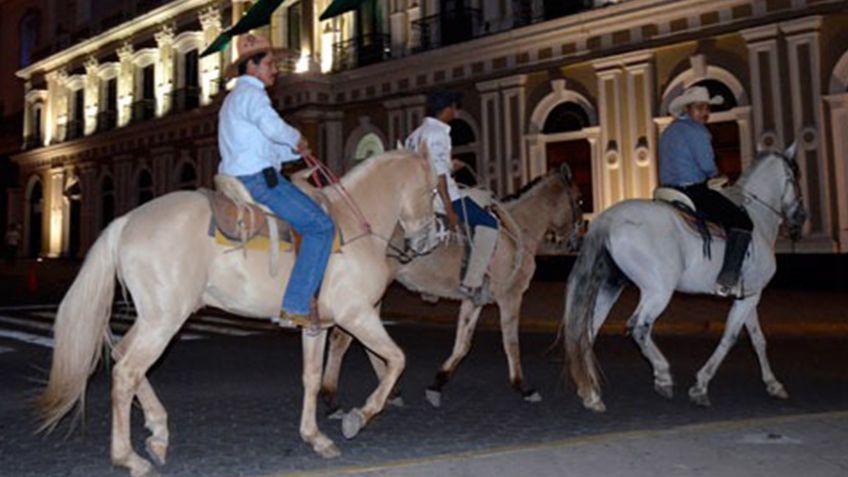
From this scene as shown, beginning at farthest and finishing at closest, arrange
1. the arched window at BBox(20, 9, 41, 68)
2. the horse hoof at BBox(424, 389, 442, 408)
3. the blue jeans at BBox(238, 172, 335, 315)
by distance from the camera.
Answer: the arched window at BBox(20, 9, 41, 68) → the horse hoof at BBox(424, 389, 442, 408) → the blue jeans at BBox(238, 172, 335, 315)

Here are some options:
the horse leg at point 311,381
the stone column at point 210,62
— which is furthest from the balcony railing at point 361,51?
the horse leg at point 311,381

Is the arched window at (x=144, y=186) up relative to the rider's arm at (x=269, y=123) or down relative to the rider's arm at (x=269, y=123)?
up

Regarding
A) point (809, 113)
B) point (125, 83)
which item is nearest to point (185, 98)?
point (125, 83)

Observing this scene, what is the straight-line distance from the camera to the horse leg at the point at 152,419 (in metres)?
4.40

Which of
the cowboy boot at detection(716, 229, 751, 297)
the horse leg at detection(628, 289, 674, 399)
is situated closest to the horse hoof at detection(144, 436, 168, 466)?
the horse leg at detection(628, 289, 674, 399)

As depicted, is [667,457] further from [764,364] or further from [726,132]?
[726,132]

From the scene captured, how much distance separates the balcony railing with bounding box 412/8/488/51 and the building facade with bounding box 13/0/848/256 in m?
0.05

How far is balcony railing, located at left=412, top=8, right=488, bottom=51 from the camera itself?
70.6ft

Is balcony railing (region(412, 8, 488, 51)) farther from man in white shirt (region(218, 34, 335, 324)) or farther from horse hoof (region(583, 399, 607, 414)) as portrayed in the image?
man in white shirt (region(218, 34, 335, 324))

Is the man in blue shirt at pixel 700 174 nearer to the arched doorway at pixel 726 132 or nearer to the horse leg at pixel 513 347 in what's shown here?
the horse leg at pixel 513 347

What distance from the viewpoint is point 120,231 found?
4.46 meters

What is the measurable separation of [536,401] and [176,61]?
28232 millimetres

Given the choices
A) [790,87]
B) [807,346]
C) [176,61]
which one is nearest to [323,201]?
[807,346]

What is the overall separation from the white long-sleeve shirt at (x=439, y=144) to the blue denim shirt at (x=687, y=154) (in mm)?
1980
